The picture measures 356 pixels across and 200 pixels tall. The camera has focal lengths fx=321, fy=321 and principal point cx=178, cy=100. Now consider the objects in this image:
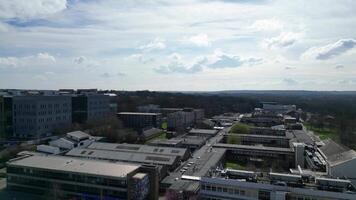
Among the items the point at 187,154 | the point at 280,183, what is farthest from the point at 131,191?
the point at 187,154

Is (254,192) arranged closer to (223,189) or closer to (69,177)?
(223,189)

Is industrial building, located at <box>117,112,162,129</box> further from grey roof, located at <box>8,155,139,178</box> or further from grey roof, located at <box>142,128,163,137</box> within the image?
grey roof, located at <box>8,155,139,178</box>

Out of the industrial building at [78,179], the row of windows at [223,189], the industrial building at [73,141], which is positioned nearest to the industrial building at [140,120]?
the industrial building at [73,141]

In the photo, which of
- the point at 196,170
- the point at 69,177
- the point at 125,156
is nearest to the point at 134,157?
the point at 125,156

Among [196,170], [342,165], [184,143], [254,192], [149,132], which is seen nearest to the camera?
[254,192]

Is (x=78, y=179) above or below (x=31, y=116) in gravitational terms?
below

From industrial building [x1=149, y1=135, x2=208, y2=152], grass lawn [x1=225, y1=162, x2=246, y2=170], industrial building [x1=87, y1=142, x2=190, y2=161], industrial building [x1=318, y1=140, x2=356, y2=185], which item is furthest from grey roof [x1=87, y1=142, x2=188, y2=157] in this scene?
industrial building [x1=318, y1=140, x2=356, y2=185]

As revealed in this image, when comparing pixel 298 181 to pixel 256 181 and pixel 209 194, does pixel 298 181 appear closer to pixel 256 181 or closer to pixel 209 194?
pixel 256 181

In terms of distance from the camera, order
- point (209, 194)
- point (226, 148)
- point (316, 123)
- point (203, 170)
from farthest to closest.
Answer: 1. point (316, 123)
2. point (226, 148)
3. point (203, 170)
4. point (209, 194)
